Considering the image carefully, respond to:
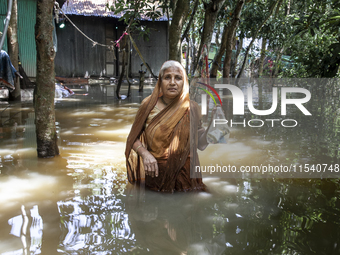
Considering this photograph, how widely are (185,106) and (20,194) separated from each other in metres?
1.87

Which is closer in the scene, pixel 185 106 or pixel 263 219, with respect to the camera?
pixel 263 219

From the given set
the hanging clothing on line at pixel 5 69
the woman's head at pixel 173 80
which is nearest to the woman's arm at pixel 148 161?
the woman's head at pixel 173 80

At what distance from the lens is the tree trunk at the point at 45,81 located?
4.11 metres

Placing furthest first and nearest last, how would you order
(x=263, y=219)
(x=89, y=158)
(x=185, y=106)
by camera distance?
1. (x=89, y=158)
2. (x=185, y=106)
3. (x=263, y=219)

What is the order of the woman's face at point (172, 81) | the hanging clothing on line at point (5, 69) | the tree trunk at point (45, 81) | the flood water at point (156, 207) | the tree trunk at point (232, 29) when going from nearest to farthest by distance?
the flood water at point (156, 207) < the woman's face at point (172, 81) < the tree trunk at point (45, 81) < the hanging clothing on line at point (5, 69) < the tree trunk at point (232, 29)

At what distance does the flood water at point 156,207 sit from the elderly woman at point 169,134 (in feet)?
0.63

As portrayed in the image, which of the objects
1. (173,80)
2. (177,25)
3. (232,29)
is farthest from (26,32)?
(173,80)

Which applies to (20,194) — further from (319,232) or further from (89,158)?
(319,232)

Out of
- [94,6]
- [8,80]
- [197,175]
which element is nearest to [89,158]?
[197,175]

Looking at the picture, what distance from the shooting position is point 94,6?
1550 centimetres

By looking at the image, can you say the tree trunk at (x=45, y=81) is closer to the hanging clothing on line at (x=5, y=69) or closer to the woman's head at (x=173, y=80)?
the woman's head at (x=173, y=80)

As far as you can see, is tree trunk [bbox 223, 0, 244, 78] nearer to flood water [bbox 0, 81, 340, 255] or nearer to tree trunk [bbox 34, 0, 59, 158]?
flood water [bbox 0, 81, 340, 255]

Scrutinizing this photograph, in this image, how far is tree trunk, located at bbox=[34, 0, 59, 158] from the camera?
162 inches

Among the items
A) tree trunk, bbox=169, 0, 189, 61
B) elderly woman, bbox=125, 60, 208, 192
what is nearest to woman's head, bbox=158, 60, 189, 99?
elderly woman, bbox=125, 60, 208, 192
